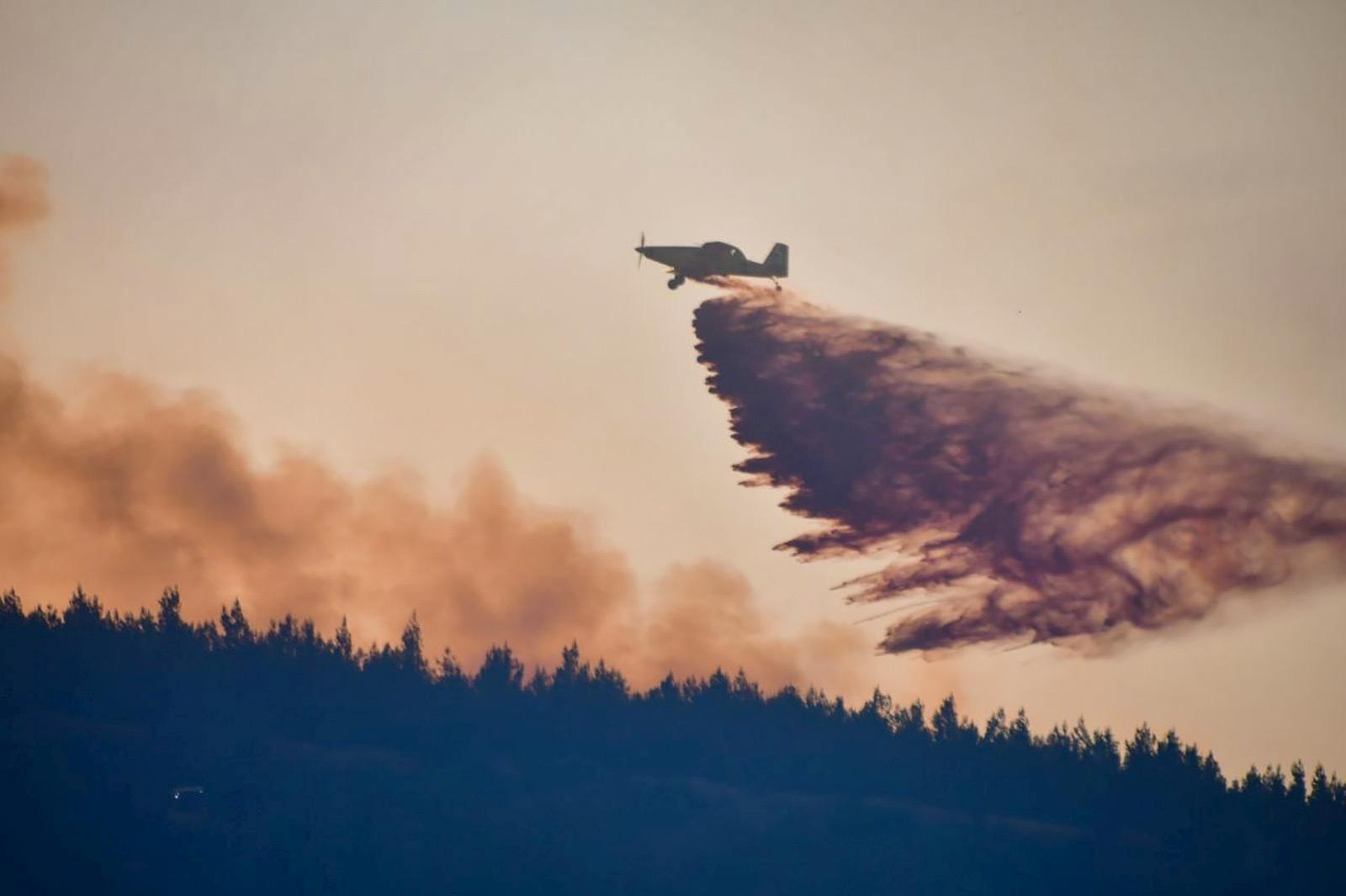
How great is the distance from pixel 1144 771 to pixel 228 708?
338 ft

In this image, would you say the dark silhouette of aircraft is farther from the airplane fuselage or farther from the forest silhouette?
the forest silhouette

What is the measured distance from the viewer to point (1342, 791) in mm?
198250

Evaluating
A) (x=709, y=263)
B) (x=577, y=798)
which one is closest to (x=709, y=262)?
(x=709, y=263)

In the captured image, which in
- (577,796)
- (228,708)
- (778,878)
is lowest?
(778,878)

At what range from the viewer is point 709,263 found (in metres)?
114

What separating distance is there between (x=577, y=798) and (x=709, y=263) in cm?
9090

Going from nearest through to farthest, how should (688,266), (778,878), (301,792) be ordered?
1. (688,266)
2. (778,878)
3. (301,792)

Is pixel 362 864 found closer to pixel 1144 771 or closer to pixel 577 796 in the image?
pixel 577 796

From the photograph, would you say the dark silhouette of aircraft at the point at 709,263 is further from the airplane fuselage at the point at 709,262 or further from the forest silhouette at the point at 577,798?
the forest silhouette at the point at 577,798

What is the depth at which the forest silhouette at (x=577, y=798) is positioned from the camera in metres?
180

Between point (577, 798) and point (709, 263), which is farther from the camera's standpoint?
point (577, 798)

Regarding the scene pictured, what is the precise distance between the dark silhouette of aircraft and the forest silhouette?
80.6 m

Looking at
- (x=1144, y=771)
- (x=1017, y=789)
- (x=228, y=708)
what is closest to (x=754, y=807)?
(x=1017, y=789)

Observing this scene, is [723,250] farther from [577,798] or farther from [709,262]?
[577,798]
